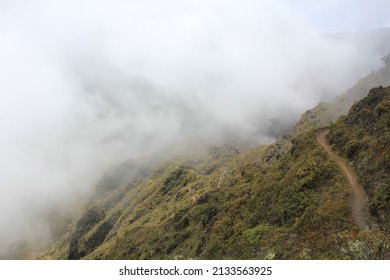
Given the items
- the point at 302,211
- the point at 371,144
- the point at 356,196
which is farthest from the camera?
the point at 371,144

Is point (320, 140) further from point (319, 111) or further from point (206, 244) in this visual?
point (319, 111)

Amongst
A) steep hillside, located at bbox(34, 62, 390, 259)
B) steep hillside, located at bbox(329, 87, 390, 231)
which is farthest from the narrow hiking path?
steep hillside, located at bbox(329, 87, 390, 231)

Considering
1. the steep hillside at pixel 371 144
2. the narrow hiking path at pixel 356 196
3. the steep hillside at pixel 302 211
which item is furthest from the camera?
the steep hillside at pixel 371 144

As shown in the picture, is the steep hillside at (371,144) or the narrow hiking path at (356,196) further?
the steep hillside at (371,144)

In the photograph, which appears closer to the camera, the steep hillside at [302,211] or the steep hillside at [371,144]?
the steep hillside at [302,211]

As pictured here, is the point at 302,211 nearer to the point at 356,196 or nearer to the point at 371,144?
the point at 356,196

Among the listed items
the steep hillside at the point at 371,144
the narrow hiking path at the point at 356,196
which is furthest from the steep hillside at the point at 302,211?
the narrow hiking path at the point at 356,196

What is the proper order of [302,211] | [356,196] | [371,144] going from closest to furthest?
[356,196]
[302,211]
[371,144]

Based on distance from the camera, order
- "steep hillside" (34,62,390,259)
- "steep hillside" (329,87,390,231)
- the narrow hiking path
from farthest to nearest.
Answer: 1. "steep hillside" (329,87,390,231)
2. the narrow hiking path
3. "steep hillside" (34,62,390,259)

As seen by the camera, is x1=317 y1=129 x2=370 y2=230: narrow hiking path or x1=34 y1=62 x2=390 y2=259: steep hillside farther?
x1=317 y1=129 x2=370 y2=230: narrow hiking path

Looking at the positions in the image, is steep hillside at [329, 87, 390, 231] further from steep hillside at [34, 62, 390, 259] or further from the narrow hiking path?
the narrow hiking path

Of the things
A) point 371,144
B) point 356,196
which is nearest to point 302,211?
point 356,196

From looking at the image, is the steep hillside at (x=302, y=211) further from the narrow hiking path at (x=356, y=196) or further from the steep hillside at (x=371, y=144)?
the narrow hiking path at (x=356, y=196)

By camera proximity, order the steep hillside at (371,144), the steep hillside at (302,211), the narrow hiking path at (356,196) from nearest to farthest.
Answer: the steep hillside at (302,211)
the narrow hiking path at (356,196)
the steep hillside at (371,144)
